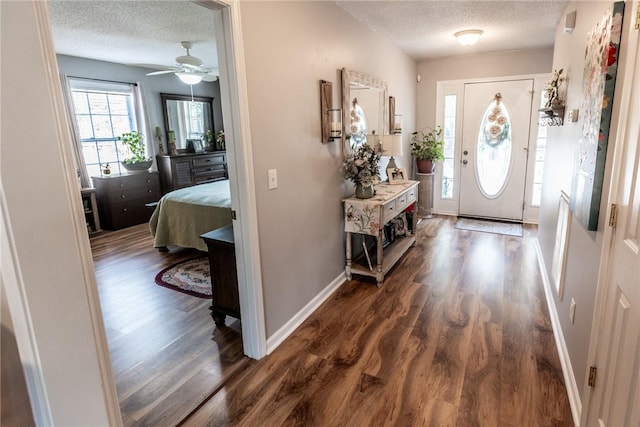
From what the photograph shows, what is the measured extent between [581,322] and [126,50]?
210 inches

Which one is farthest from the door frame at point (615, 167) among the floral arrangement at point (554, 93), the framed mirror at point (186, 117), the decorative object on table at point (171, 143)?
the framed mirror at point (186, 117)

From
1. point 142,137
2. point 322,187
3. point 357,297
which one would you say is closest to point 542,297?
point 357,297

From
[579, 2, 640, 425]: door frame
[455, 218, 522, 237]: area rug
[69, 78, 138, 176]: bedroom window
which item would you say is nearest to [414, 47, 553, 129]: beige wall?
[455, 218, 522, 237]: area rug

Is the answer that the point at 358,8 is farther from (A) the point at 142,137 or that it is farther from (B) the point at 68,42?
(A) the point at 142,137

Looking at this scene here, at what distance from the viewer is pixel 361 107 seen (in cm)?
351

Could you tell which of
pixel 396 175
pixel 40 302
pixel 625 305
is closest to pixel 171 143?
pixel 396 175

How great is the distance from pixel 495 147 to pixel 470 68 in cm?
119

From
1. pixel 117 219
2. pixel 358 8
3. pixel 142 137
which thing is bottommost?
pixel 117 219

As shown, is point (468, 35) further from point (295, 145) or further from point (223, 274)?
point (223, 274)

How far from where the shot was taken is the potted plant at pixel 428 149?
5.29 meters

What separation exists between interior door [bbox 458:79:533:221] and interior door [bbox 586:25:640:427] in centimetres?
419

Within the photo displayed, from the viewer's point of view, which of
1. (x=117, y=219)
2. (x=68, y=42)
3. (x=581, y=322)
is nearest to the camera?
(x=581, y=322)

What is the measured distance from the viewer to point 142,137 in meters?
5.84

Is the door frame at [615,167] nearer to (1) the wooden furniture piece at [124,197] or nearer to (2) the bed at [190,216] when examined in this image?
(2) the bed at [190,216]
